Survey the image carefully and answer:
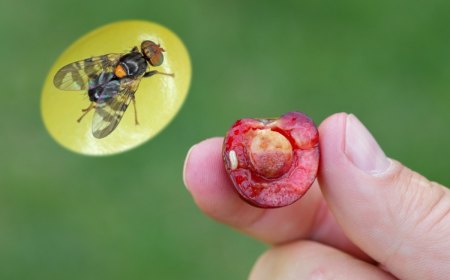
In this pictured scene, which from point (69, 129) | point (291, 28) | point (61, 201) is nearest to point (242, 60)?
point (291, 28)

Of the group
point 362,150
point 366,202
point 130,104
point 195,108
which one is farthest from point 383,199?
point 195,108

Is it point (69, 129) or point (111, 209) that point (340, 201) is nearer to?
point (69, 129)

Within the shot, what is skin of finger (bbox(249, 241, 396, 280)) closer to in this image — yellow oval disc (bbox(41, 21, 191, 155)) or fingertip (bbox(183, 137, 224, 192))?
fingertip (bbox(183, 137, 224, 192))

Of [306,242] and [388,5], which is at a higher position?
[388,5]

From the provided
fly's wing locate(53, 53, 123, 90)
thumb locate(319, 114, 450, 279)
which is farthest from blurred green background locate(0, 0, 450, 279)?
fly's wing locate(53, 53, 123, 90)

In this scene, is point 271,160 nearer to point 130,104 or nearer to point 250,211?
point 130,104
